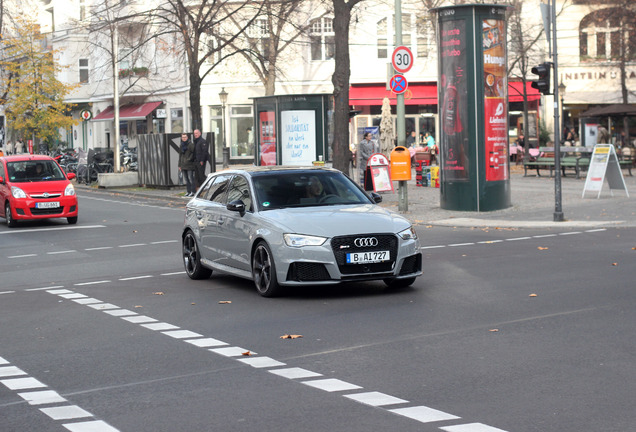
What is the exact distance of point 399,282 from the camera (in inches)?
486

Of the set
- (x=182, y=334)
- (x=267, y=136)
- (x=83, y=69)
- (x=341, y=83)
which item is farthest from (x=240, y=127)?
(x=182, y=334)

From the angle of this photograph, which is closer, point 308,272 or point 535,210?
point 308,272

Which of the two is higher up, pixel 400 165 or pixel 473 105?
pixel 473 105

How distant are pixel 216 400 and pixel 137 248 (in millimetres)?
Answer: 11844

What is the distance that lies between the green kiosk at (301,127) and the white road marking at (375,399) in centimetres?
2367

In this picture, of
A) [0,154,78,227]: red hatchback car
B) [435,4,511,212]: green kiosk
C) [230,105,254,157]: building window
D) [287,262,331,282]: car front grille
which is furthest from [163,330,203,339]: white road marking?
[230,105,254,157]: building window

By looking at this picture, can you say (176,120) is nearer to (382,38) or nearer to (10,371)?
(382,38)

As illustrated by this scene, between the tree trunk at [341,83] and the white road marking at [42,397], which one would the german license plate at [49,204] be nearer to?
the tree trunk at [341,83]

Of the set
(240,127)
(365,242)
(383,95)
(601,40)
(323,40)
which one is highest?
(323,40)

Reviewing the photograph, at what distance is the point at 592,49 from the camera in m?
56.1

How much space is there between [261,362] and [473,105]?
15859 mm

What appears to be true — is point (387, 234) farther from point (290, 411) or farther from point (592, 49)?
point (592, 49)

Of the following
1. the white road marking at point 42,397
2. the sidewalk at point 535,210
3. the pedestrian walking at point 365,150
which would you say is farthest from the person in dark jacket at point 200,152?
the white road marking at point 42,397

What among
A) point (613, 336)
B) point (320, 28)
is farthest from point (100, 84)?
point (613, 336)
